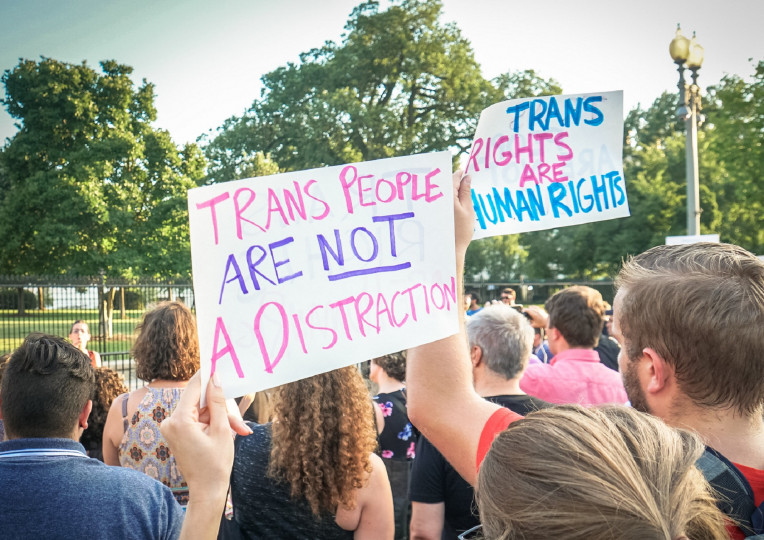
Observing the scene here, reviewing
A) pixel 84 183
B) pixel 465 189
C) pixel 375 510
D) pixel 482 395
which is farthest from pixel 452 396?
pixel 84 183

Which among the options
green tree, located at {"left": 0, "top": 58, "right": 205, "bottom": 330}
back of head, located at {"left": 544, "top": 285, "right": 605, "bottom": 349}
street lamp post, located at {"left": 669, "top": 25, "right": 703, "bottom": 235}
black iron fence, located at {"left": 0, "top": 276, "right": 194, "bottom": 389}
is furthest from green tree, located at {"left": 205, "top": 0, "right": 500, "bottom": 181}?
back of head, located at {"left": 544, "top": 285, "right": 605, "bottom": 349}

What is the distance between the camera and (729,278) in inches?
55.1

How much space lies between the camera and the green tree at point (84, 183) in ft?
75.4

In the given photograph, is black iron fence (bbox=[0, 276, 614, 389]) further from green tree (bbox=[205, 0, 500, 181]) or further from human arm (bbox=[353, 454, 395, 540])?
green tree (bbox=[205, 0, 500, 181])

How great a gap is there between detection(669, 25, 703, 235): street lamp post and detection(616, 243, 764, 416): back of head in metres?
9.78

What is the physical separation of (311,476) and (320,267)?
1.16 meters

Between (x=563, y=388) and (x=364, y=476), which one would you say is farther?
(x=563, y=388)

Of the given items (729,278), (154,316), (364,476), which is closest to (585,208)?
(729,278)

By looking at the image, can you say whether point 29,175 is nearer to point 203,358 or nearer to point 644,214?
point 203,358

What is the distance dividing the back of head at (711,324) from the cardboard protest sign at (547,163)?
0.89 meters

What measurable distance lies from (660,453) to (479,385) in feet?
7.21

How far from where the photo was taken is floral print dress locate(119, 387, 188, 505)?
2939 mm

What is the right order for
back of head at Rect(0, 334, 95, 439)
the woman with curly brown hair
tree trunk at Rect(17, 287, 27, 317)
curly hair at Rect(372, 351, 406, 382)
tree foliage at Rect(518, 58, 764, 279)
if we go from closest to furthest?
1. back of head at Rect(0, 334, 95, 439)
2. the woman with curly brown hair
3. curly hair at Rect(372, 351, 406, 382)
4. tree trunk at Rect(17, 287, 27, 317)
5. tree foliage at Rect(518, 58, 764, 279)

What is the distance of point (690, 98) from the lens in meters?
10.8
